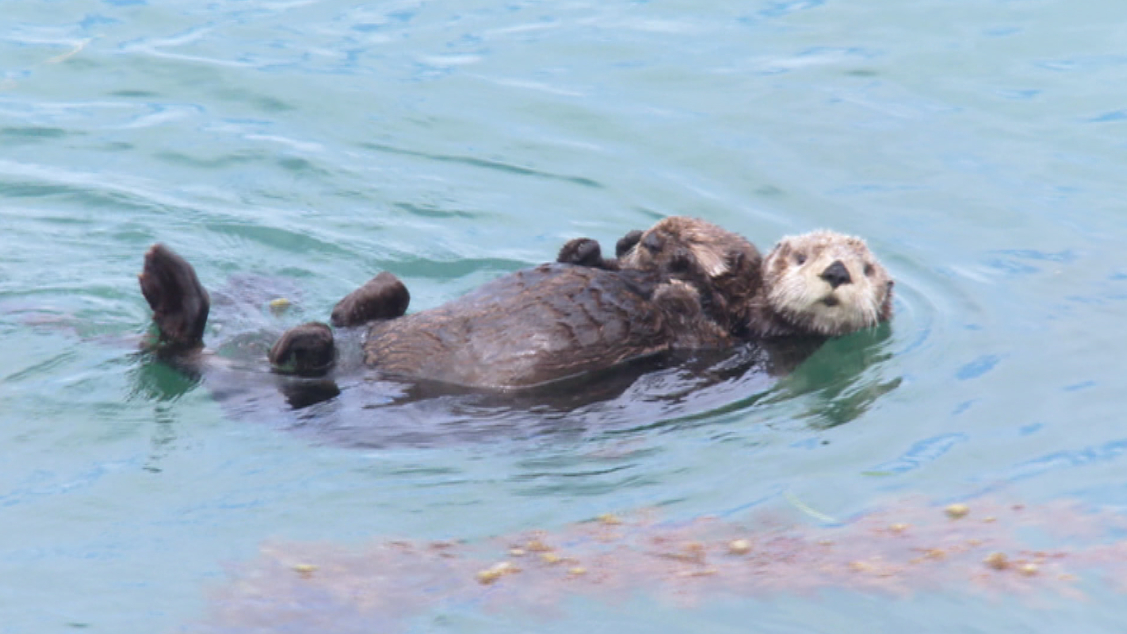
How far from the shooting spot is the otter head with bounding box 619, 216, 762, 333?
6500mm

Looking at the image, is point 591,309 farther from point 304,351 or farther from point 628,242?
point 304,351

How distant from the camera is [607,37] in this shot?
11172 millimetres

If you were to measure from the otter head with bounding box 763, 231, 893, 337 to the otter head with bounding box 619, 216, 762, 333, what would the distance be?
12 cm

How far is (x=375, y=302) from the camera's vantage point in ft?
20.3

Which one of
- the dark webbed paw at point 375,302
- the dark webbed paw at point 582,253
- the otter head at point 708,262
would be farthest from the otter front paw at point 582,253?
the dark webbed paw at point 375,302

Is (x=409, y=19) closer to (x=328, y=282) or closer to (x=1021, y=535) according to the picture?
(x=328, y=282)

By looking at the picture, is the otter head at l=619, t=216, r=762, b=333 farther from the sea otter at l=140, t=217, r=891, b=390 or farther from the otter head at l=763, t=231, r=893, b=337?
the otter head at l=763, t=231, r=893, b=337

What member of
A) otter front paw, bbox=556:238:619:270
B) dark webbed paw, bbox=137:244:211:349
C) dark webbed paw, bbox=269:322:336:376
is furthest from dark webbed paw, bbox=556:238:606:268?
dark webbed paw, bbox=137:244:211:349

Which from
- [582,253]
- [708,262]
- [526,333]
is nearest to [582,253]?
[582,253]

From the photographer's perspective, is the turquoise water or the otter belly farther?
the otter belly

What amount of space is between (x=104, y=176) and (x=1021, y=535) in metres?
6.09

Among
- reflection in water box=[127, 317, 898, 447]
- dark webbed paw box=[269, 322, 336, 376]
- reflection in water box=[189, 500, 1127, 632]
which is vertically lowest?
reflection in water box=[189, 500, 1127, 632]

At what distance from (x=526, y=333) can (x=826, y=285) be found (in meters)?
1.47

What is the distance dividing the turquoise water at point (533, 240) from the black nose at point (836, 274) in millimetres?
500
